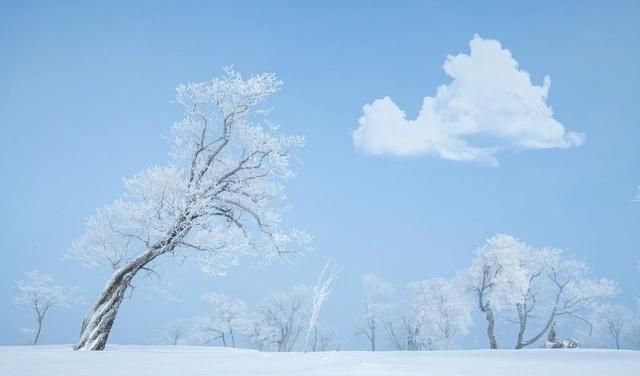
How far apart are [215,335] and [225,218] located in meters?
57.3

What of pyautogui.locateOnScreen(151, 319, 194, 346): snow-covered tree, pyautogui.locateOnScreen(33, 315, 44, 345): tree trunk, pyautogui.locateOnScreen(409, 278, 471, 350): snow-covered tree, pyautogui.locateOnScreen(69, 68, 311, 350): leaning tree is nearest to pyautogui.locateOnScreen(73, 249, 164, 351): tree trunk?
pyautogui.locateOnScreen(69, 68, 311, 350): leaning tree

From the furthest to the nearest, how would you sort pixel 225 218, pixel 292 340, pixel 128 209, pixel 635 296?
pixel 292 340 < pixel 635 296 < pixel 225 218 < pixel 128 209

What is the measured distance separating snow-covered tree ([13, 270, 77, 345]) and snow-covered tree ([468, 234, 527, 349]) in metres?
42.3

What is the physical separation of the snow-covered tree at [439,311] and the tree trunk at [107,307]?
4248cm

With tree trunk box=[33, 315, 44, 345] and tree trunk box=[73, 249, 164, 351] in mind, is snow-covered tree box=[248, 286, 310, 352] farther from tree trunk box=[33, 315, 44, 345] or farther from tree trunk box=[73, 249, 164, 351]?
tree trunk box=[73, 249, 164, 351]

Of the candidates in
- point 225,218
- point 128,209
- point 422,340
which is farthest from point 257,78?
point 422,340

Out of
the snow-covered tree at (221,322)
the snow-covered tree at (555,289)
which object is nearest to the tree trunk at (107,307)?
the snow-covered tree at (555,289)

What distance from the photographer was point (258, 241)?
14.8 meters

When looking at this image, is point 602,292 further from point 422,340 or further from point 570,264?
point 422,340

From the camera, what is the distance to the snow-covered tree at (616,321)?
60.0 metres

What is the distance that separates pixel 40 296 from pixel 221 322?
25.9 meters

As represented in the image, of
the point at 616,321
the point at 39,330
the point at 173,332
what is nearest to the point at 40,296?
the point at 39,330

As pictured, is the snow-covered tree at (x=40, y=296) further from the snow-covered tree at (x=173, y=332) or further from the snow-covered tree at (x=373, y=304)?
the snow-covered tree at (x=373, y=304)

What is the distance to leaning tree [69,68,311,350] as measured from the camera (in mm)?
13383
